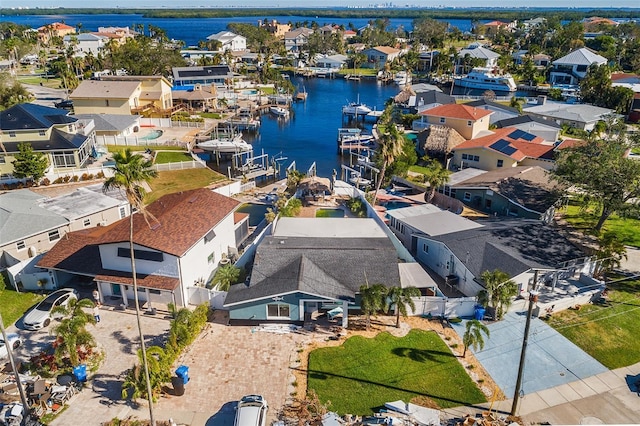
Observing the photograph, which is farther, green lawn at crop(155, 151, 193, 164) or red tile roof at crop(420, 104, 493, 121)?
red tile roof at crop(420, 104, 493, 121)

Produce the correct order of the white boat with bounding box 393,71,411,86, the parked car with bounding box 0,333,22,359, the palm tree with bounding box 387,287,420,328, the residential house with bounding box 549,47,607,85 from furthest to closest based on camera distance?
the white boat with bounding box 393,71,411,86
the residential house with bounding box 549,47,607,85
the palm tree with bounding box 387,287,420,328
the parked car with bounding box 0,333,22,359

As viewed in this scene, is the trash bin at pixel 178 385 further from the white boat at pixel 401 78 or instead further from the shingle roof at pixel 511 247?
the white boat at pixel 401 78

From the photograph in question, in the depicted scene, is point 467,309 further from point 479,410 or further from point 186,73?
point 186,73

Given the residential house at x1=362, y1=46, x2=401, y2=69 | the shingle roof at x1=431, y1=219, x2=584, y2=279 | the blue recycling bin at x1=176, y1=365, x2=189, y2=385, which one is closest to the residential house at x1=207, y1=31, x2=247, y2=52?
the residential house at x1=362, y1=46, x2=401, y2=69

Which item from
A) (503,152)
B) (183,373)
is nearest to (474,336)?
(183,373)

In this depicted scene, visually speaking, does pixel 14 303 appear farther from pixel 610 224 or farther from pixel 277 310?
pixel 610 224

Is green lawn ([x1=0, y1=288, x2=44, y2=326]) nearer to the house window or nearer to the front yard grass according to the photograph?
the house window
